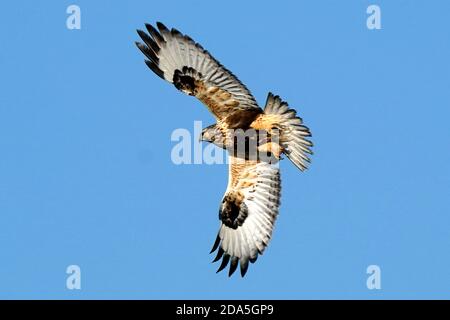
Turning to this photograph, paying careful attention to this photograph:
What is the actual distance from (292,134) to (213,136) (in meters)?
0.94

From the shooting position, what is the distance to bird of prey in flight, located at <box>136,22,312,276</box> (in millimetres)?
12688

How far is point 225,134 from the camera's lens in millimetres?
13023

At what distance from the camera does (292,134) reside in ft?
42.2

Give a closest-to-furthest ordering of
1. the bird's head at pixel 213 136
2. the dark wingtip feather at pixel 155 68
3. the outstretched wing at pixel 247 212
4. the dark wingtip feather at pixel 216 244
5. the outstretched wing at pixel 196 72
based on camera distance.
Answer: the outstretched wing at pixel 247 212 < the dark wingtip feather at pixel 216 244 < the bird's head at pixel 213 136 < the outstretched wing at pixel 196 72 < the dark wingtip feather at pixel 155 68

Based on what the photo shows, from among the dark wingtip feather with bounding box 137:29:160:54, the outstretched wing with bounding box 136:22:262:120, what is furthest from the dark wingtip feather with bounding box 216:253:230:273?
the dark wingtip feather with bounding box 137:29:160:54

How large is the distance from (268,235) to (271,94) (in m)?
1.61

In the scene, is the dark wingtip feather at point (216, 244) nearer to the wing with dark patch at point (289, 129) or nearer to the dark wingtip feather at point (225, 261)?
the dark wingtip feather at point (225, 261)

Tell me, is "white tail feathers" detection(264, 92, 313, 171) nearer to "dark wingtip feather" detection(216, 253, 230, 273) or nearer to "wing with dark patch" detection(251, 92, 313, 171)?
"wing with dark patch" detection(251, 92, 313, 171)

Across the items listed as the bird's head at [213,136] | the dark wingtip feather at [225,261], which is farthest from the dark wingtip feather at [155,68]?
the dark wingtip feather at [225,261]

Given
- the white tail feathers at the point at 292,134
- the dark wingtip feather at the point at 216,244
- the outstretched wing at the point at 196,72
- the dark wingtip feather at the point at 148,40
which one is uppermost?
the dark wingtip feather at the point at 148,40

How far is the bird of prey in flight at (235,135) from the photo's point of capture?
12688mm

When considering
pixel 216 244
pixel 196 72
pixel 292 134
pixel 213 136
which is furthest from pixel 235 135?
pixel 216 244

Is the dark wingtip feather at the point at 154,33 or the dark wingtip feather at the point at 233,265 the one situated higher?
the dark wingtip feather at the point at 154,33
